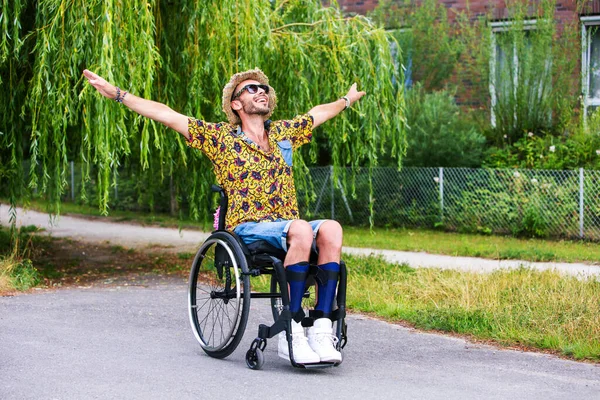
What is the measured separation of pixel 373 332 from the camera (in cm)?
710

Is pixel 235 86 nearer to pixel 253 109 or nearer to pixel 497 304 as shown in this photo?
pixel 253 109

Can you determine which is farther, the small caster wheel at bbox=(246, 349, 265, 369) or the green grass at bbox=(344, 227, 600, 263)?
the green grass at bbox=(344, 227, 600, 263)

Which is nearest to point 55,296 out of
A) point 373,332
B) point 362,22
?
point 373,332

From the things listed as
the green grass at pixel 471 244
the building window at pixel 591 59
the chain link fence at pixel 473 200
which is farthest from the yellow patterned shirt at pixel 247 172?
the building window at pixel 591 59

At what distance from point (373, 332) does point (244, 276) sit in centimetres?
179

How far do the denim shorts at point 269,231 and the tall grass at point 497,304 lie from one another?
5.93 feet

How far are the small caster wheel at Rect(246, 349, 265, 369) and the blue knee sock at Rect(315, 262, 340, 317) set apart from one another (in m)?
0.43

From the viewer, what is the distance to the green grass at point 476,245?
1174 cm

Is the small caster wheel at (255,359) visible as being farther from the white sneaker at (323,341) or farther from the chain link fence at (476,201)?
the chain link fence at (476,201)

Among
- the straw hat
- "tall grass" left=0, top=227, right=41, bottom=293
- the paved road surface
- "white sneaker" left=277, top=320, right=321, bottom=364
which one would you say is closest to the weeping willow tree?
"tall grass" left=0, top=227, right=41, bottom=293

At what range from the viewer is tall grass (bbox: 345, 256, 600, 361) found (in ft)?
21.7

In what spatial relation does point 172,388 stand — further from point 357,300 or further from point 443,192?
point 443,192

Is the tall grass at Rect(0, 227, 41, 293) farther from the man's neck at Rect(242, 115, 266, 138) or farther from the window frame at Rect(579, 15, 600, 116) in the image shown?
the window frame at Rect(579, 15, 600, 116)

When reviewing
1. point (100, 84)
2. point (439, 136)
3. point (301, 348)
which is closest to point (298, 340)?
point (301, 348)
